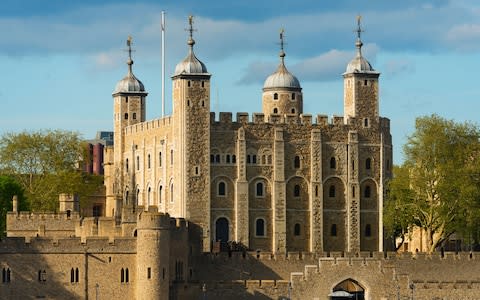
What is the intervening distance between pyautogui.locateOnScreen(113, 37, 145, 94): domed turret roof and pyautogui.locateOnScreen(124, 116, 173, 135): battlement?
12.5 ft

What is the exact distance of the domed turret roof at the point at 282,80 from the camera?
478ft

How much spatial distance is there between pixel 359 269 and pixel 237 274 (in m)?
9.39

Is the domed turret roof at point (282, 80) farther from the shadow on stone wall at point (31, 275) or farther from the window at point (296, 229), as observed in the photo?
the shadow on stone wall at point (31, 275)

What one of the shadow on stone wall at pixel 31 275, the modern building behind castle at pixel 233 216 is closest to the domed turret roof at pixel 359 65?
the modern building behind castle at pixel 233 216

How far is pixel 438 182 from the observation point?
131250 mm

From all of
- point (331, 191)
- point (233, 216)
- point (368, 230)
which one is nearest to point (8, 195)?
point (233, 216)

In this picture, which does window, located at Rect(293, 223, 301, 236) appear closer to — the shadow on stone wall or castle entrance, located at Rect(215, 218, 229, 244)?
castle entrance, located at Rect(215, 218, 229, 244)

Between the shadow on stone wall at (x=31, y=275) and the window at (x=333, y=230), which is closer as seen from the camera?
the shadow on stone wall at (x=31, y=275)

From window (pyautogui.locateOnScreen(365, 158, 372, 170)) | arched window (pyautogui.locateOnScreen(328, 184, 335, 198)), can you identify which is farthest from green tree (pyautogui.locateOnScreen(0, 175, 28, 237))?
window (pyautogui.locateOnScreen(365, 158, 372, 170))

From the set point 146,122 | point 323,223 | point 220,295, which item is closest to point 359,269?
point 220,295

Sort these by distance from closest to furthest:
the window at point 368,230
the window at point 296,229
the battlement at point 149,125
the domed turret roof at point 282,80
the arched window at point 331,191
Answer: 1. the window at point 296,229
2. the arched window at point 331,191
3. the window at point 368,230
4. the battlement at point 149,125
5. the domed turret roof at point 282,80

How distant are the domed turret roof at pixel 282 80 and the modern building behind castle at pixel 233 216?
0.49 ft

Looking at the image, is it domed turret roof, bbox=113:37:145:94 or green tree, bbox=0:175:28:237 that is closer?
green tree, bbox=0:175:28:237

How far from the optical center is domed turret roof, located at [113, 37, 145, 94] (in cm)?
15262
